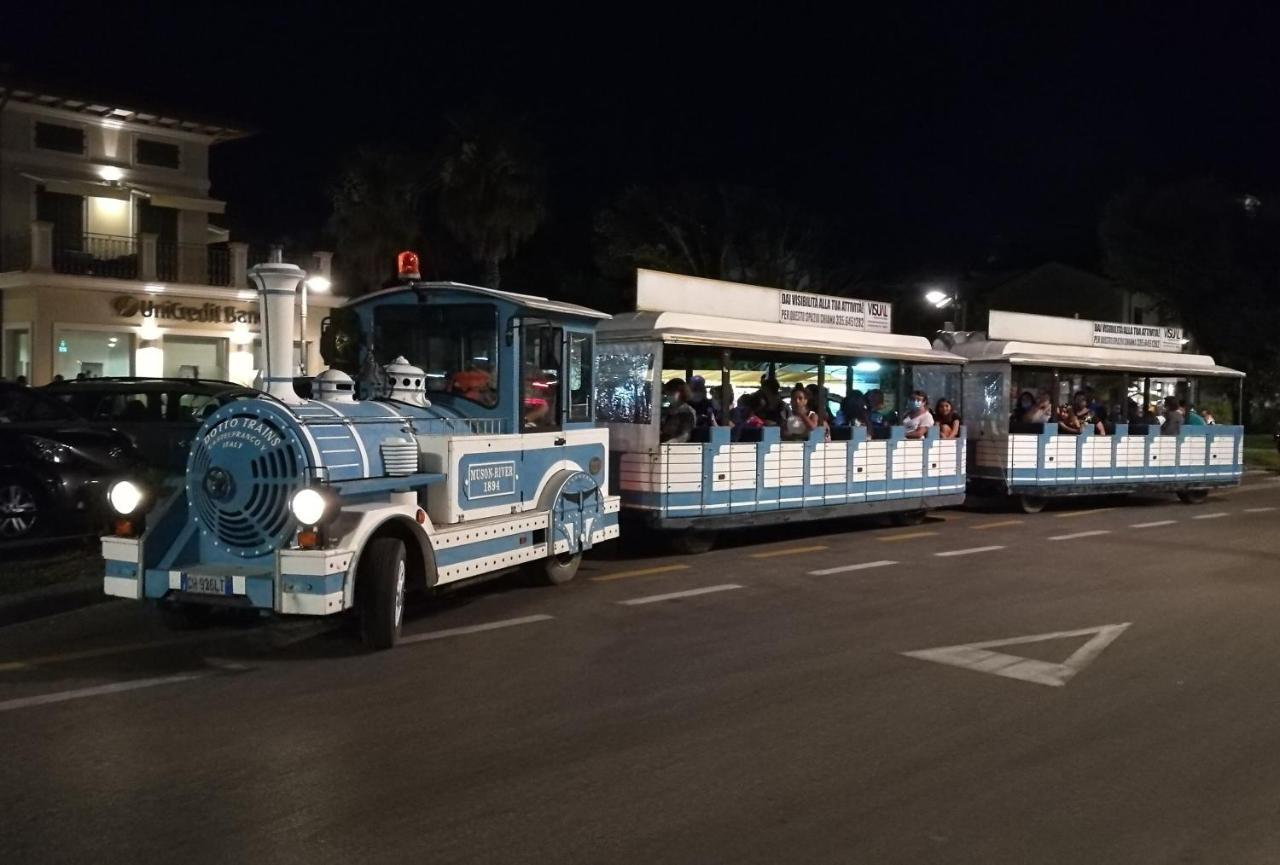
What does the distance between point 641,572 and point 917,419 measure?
20.1 ft

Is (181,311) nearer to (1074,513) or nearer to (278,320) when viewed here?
(1074,513)

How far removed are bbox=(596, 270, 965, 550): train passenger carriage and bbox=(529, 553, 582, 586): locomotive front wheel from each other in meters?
1.99

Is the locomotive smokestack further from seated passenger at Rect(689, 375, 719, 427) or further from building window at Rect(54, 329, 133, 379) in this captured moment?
building window at Rect(54, 329, 133, 379)

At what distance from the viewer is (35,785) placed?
16.9 ft

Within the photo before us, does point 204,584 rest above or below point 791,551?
above

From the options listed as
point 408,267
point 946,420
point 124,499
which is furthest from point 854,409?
point 124,499

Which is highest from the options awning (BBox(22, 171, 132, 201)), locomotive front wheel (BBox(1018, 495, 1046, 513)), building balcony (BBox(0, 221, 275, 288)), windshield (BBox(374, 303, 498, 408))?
awning (BBox(22, 171, 132, 201))

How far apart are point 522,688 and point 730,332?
23.2ft

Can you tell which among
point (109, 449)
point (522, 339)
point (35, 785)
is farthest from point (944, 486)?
point (35, 785)

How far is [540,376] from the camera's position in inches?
384

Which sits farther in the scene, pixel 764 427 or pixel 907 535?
pixel 907 535

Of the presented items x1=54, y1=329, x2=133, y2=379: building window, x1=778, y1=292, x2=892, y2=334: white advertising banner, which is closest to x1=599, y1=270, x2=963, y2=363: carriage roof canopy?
x1=778, y1=292, x2=892, y2=334: white advertising banner

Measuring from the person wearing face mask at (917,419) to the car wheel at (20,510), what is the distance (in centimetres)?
1037

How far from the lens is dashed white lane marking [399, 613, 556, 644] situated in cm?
825
